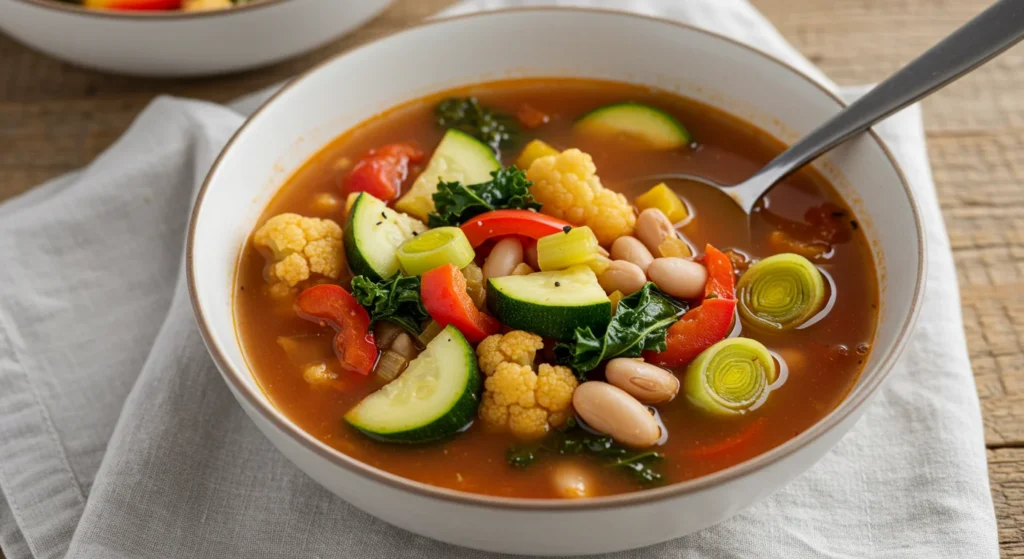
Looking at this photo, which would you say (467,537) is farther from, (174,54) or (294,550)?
(174,54)

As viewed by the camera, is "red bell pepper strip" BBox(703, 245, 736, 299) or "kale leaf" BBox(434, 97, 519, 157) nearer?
"red bell pepper strip" BBox(703, 245, 736, 299)

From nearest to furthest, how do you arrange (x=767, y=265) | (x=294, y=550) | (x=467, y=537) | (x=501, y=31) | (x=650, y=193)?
(x=467, y=537) → (x=294, y=550) → (x=767, y=265) → (x=650, y=193) → (x=501, y=31)

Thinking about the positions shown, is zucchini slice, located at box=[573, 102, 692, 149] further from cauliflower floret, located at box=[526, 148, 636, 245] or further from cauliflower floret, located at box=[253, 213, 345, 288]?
cauliflower floret, located at box=[253, 213, 345, 288]

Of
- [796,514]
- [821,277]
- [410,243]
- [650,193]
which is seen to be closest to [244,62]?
[410,243]

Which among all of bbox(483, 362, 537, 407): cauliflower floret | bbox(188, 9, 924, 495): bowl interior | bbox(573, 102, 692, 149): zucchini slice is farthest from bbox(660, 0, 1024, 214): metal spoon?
bbox(483, 362, 537, 407): cauliflower floret

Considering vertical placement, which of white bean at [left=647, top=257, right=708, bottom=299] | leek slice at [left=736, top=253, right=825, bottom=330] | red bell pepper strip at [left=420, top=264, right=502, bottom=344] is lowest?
red bell pepper strip at [left=420, top=264, right=502, bottom=344]

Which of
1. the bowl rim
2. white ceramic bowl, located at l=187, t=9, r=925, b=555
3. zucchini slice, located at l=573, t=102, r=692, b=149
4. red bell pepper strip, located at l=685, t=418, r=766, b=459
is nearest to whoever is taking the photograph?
white ceramic bowl, located at l=187, t=9, r=925, b=555
